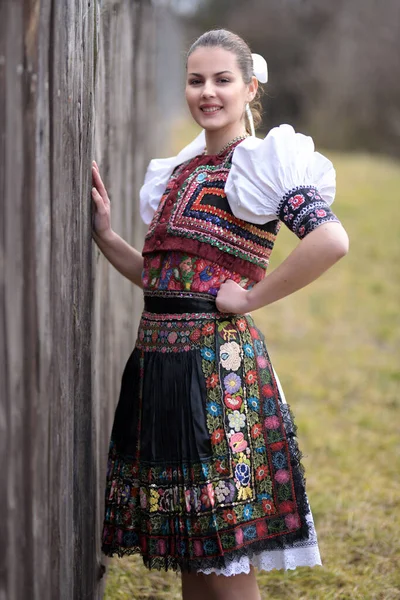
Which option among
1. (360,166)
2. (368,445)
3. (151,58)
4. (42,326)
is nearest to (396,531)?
(368,445)

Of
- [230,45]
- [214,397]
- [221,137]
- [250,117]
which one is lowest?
[214,397]

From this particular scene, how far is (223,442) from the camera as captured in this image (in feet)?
7.53

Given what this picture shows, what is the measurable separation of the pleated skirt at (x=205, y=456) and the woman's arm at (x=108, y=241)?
0.31 m

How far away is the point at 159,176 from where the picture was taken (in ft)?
9.12

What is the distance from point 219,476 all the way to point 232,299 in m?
0.47

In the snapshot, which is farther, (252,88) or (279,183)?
(252,88)

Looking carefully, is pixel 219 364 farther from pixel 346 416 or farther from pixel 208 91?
pixel 346 416

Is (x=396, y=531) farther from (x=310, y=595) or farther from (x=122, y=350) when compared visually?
(x=122, y=350)

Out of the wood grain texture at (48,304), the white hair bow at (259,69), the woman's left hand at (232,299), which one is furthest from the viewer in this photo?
the white hair bow at (259,69)

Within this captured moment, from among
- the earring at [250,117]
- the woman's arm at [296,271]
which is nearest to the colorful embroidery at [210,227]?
the woman's arm at [296,271]

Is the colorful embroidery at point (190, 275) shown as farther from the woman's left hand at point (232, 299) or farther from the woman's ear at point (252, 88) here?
the woman's ear at point (252, 88)

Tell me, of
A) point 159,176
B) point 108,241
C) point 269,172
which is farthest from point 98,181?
point 269,172

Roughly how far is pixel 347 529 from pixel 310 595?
2.03ft

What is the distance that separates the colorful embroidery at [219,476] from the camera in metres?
2.28
